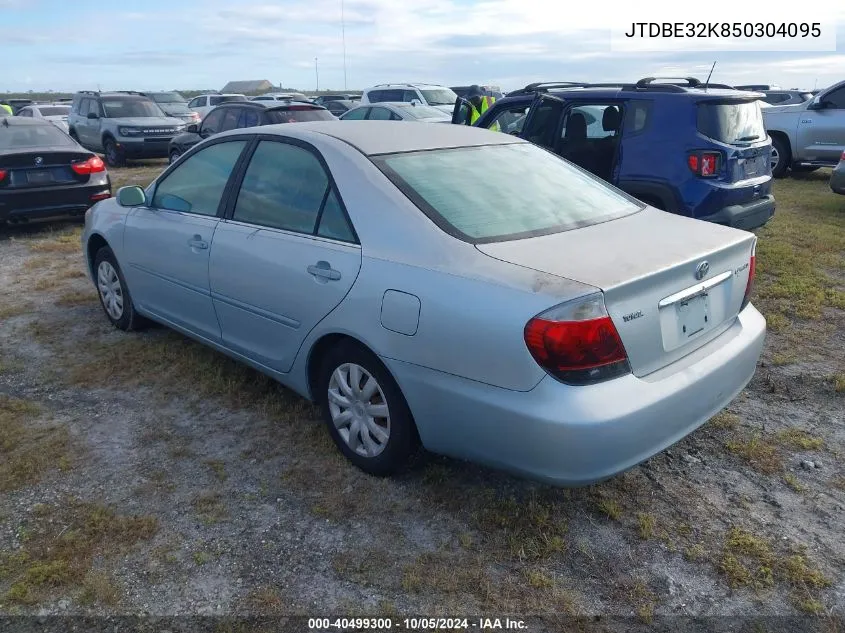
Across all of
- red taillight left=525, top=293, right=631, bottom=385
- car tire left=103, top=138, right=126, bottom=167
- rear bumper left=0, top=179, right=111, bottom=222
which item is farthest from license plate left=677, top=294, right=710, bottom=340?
car tire left=103, top=138, right=126, bottom=167

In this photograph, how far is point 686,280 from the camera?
2.91 m

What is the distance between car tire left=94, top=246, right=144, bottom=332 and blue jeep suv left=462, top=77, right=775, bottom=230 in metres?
4.23

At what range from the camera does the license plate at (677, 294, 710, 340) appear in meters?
2.91

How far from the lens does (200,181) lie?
4379mm

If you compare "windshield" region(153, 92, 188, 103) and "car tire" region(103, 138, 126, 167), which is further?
"windshield" region(153, 92, 188, 103)

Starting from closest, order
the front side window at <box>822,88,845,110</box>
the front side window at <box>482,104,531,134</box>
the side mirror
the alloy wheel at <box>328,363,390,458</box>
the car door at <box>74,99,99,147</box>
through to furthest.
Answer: the alloy wheel at <box>328,363,390,458</box>
the side mirror
the front side window at <box>482,104,531,134</box>
the front side window at <box>822,88,845,110</box>
the car door at <box>74,99,99,147</box>

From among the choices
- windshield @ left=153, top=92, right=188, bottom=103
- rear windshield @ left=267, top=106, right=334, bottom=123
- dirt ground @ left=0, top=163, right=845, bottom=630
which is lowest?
Result: dirt ground @ left=0, top=163, right=845, bottom=630

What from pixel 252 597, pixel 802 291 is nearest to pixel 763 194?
pixel 802 291

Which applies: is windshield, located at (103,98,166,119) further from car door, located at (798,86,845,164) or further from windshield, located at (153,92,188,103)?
car door, located at (798,86,845,164)

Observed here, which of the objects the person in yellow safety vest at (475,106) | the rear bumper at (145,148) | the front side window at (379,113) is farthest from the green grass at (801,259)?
the rear bumper at (145,148)

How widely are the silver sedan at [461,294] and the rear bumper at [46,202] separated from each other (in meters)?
5.26

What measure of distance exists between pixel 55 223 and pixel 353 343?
8331 millimetres

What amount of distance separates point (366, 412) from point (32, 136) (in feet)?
26.3

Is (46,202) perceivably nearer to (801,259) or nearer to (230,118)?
(230,118)
